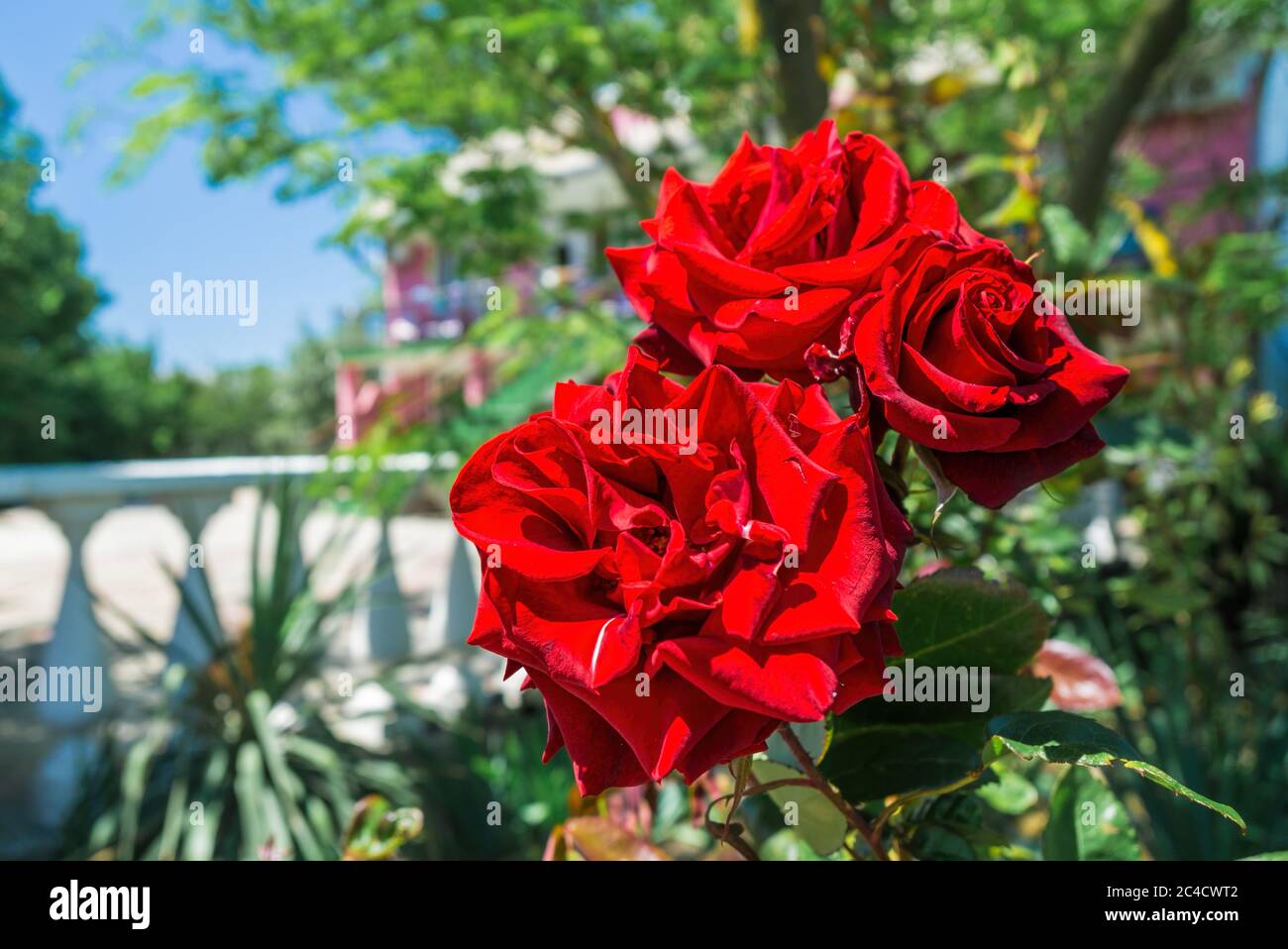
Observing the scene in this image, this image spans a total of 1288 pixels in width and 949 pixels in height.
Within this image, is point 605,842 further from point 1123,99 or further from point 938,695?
point 1123,99

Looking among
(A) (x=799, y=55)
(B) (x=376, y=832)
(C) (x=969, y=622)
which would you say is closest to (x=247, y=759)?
(B) (x=376, y=832)

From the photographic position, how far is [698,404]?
527 mm

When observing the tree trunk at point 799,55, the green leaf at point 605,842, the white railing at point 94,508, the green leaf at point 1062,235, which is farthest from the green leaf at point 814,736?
the white railing at point 94,508

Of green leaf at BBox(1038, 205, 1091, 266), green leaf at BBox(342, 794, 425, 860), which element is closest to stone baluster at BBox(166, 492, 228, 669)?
green leaf at BBox(342, 794, 425, 860)

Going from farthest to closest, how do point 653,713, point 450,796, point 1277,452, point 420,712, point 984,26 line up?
point 1277,452, point 984,26, point 420,712, point 450,796, point 653,713

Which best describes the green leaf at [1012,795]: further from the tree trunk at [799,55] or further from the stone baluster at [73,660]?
the stone baluster at [73,660]

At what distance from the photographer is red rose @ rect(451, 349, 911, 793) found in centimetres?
46

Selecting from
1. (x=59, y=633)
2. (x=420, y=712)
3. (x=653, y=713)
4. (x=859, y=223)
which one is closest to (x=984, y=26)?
(x=420, y=712)

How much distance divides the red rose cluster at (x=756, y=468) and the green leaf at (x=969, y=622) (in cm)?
14

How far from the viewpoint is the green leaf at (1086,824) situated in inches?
29.8

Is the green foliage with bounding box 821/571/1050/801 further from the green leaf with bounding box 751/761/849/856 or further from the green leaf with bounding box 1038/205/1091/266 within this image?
the green leaf with bounding box 1038/205/1091/266

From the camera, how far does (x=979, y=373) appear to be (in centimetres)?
56
